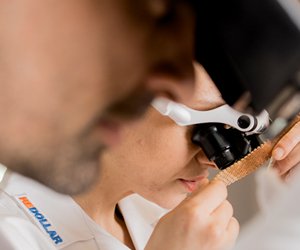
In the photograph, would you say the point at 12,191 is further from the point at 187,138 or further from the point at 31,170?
the point at 31,170

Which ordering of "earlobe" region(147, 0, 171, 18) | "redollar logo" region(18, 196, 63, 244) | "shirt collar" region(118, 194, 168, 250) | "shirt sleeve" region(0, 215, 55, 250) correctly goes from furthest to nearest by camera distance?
"shirt collar" region(118, 194, 168, 250) → "redollar logo" region(18, 196, 63, 244) → "shirt sleeve" region(0, 215, 55, 250) → "earlobe" region(147, 0, 171, 18)

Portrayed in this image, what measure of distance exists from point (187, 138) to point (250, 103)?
1.48ft

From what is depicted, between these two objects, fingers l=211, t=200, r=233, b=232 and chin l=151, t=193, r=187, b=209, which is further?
chin l=151, t=193, r=187, b=209

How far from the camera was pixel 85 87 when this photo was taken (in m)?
0.55

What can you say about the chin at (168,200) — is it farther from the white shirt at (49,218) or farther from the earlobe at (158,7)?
the earlobe at (158,7)

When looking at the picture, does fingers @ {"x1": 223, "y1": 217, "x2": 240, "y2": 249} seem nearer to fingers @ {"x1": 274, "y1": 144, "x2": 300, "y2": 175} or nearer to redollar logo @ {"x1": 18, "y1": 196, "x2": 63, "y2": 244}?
fingers @ {"x1": 274, "y1": 144, "x2": 300, "y2": 175}

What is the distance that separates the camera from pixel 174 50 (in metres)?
0.53

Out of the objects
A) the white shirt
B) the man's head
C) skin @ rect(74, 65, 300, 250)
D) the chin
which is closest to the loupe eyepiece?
skin @ rect(74, 65, 300, 250)

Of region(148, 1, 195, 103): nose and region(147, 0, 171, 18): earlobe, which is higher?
region(147, 0, 171, 18): earlobe

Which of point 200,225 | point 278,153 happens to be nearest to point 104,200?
point 200,225

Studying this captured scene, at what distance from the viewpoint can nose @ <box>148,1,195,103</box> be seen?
20.4 inches

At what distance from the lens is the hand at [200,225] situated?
3.14 ft

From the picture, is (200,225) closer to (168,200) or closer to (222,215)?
(222,215)

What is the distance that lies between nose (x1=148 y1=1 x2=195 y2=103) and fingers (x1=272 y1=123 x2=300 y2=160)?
565mm
